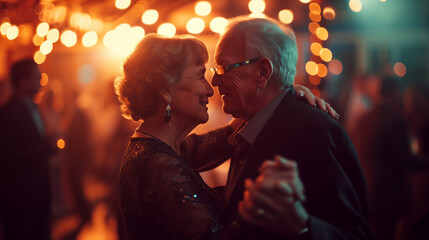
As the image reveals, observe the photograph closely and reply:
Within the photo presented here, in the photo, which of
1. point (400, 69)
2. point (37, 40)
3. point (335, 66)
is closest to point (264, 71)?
point (37, 40)

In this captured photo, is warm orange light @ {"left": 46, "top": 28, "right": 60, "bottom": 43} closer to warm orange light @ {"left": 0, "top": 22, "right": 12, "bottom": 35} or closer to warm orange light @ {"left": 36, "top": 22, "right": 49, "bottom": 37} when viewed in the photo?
warm orange light @ {"left": 36, "top": 22, "right": 49, "bottom": 37}

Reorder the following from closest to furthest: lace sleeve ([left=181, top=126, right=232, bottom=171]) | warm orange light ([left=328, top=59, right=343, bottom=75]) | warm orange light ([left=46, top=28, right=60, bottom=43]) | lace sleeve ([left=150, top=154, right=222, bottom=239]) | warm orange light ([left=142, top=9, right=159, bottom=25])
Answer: lace sleeve ([left=150, top=154, right=222, bottom=239])
lace sleeve ([left=181, top=126, right=232, bottom=171])
warm orange light ([left=46, top=28, right=60, bottom=43])
warm orange light ([left=142, top=9, right=159, bottom=25])
warm orange light ([left=328, top=59, right=343, bottom=75])

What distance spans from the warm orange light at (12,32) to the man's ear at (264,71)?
13.5ft

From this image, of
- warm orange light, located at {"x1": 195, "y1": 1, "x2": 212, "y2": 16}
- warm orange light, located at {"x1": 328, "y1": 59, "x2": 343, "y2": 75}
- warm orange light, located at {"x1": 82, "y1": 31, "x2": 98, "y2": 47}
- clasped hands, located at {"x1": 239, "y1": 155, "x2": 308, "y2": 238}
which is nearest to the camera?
clasped hands, located at {"x1": 239, "y1": 155, "x2": 308, "y2": 238}

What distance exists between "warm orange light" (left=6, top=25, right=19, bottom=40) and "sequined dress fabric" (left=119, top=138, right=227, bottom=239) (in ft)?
12.8

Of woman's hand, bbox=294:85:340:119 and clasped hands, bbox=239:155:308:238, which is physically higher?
woman's hand, bbox=294:85:340:119

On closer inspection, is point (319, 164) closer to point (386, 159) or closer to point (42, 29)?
point (386, 159)

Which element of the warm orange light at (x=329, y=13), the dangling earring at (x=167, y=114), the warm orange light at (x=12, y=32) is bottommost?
the dangling earring at (x=167, y=114)

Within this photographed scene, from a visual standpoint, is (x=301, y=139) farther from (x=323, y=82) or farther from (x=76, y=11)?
(x=76, y=11)

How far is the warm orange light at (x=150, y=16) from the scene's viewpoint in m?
5.44

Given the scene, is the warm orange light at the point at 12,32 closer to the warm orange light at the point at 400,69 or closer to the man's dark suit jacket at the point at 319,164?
the man's dark suit jacket at the point at 319,164

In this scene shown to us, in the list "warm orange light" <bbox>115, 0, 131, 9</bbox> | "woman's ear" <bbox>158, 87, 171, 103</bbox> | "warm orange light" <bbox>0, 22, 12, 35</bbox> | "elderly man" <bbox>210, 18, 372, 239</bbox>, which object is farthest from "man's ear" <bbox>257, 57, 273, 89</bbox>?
"warm orange light" <bbox>0, 22, 12, 35</bbox>

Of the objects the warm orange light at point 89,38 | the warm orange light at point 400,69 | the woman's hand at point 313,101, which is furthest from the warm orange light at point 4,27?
the warm orange light at point 400,69

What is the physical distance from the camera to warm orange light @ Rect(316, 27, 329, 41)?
4.22m
